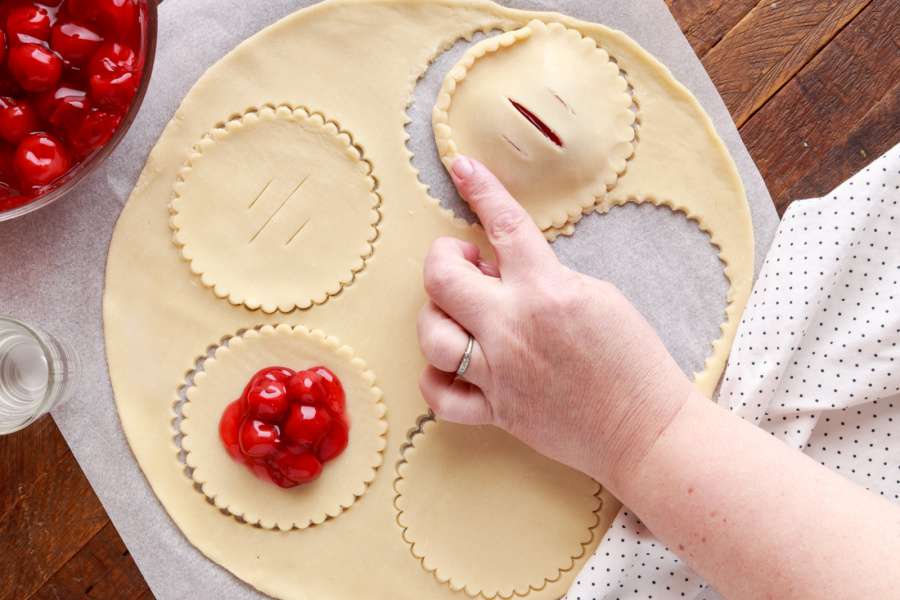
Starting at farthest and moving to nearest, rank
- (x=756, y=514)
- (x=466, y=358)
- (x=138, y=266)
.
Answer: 1. (x=138, y=266)
2. (x=466, y=358)
3. (x=756, y=514)

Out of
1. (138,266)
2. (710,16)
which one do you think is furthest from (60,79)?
(710,16)

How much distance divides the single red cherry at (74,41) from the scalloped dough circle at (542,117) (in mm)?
499

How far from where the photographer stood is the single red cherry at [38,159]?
1.08 m

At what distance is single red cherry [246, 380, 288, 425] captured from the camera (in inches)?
45.4

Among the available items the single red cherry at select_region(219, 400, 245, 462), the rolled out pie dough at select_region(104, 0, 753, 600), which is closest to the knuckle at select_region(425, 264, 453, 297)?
the rolled out pie dough at select_region(104, 0, 753, 600)

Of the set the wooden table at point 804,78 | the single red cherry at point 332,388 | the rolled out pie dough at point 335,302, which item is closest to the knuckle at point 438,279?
the rolled out pie dough at point 335,302

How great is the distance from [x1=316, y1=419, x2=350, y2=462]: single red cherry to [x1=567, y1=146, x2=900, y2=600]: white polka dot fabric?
0.42 m

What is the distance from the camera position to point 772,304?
49.1 inches

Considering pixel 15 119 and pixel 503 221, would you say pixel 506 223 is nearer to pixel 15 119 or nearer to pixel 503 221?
pixel 503 221

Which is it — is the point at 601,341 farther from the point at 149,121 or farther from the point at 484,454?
the point at 149,121

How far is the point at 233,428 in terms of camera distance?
121 cm

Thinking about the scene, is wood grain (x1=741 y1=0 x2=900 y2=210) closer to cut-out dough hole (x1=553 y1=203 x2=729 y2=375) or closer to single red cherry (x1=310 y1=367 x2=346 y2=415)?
cut-out dough hole (x1=553 y1=203 x2=729 y2=375)

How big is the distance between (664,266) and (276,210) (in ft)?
2.07

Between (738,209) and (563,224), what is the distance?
0.29 m
